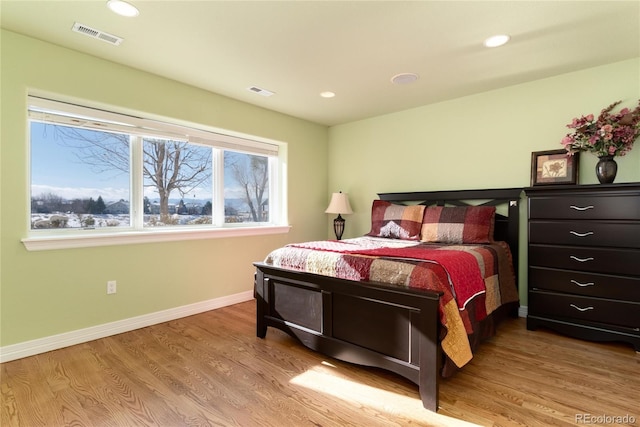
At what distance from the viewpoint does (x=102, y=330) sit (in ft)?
8.98

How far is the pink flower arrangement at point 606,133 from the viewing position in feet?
8.29

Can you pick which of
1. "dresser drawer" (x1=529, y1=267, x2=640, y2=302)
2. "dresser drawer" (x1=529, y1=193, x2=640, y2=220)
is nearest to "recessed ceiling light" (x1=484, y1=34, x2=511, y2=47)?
"dresser drawer" (x1=529, y1=193, x2=640, y2=220)

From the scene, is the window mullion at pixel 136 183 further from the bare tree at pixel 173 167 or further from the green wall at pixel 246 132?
the green wall at pixel 246 132

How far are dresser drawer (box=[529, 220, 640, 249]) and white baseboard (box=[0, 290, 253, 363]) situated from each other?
3166mm

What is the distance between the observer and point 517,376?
6.77 feet

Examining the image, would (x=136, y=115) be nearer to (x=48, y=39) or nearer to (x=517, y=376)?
(x=48, y=39)

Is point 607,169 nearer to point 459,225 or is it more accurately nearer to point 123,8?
point 459,225

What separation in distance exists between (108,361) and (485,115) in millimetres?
4053

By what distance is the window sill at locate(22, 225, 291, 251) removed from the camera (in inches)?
96.3

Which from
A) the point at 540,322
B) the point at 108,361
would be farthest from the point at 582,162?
the point at 108,361

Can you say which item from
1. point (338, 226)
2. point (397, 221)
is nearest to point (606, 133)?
point (397, 221)

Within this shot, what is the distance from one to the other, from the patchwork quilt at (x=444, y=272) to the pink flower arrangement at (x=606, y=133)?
44.3 inches

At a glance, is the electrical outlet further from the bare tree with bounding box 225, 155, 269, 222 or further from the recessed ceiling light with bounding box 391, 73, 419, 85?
the recessed ceiling light with bounding box 391, 73, 419, 85

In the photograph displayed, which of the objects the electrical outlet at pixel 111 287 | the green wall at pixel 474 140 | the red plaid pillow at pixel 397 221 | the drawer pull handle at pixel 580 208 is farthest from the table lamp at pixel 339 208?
the electrical outlet at pixel 111 287
